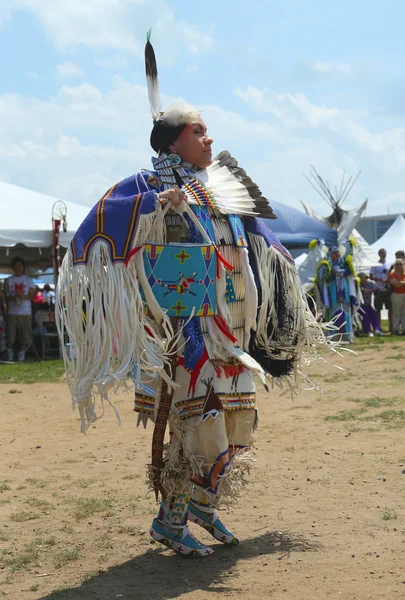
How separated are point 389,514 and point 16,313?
9.22m

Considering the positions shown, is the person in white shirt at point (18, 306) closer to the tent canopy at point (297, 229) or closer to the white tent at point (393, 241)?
the tent canopy at point (297, 229)

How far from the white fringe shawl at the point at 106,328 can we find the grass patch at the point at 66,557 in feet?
1.93

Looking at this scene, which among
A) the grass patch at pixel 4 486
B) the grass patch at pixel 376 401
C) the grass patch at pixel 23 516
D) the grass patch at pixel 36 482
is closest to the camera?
the grass patch at pixel 23 516

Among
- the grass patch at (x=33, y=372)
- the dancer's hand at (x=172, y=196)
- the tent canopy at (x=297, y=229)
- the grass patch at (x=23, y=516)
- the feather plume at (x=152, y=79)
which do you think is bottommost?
the grass patch at (x=23, y=516)

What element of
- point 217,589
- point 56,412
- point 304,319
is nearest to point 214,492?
point 217,589

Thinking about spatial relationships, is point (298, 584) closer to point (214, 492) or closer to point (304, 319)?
point (214, 492)

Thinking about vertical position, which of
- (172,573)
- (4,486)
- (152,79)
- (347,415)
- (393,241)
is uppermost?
(393,241)

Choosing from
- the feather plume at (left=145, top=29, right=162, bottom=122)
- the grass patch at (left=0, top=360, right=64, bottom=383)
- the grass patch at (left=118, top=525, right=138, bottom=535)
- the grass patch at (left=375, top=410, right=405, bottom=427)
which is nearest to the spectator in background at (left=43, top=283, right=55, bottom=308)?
the grass patch at (left=0, top=360, right=64, bottom=383)

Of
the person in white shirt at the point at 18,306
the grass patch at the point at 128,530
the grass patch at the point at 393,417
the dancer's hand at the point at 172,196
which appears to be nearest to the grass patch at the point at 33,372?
the person in white shirt at the point at 18,306

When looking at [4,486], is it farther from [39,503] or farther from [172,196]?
[172,196]

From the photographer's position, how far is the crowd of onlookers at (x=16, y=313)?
1213cm

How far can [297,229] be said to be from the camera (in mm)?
15359

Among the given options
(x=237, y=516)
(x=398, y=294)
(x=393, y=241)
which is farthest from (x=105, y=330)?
(x=393, y=241)

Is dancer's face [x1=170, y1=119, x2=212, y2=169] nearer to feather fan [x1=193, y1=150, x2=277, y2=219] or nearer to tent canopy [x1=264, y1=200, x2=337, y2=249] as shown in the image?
feather fan [x1=193, y1=150, x2=277, y2=219]
